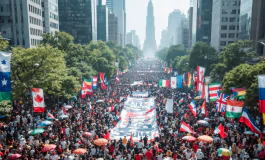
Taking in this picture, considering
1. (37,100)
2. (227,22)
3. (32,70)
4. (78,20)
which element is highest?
(78,20)

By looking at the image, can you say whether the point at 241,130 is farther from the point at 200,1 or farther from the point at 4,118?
the point at 200,1

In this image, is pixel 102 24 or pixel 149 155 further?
pixel 102 24

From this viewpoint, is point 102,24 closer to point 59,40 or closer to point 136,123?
point 59,40

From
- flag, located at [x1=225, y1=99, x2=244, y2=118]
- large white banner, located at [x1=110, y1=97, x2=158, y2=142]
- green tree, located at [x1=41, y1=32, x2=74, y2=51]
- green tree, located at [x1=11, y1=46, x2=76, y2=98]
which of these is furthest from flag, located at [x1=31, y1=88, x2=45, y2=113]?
green tree, located at [x1=41, y1=32, x2=74, y2=51]

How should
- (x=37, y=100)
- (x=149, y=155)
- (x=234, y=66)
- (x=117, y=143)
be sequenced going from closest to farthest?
(x=149, y=155)
(x=117, y=143)
(x=37, y=100)
(x=234, y=66)

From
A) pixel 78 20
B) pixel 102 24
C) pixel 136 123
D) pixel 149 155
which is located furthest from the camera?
pixel 102 24

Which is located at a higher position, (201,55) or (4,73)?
(201,55)

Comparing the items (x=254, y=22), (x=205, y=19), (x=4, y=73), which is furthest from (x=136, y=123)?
(x=205, y=19)

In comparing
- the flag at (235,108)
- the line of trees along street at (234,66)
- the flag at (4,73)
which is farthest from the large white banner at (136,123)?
the flag at (4,73)
